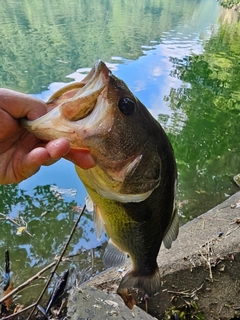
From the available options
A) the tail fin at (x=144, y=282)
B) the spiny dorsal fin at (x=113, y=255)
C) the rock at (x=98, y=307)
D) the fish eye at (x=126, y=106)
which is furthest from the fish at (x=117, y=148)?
the rock at (x=98, y=307)

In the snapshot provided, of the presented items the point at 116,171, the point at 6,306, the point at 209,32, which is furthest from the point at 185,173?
the point at 209,32

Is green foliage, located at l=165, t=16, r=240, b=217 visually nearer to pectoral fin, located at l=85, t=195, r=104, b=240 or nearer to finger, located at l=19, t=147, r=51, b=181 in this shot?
pectoral fin, located at l=85, t=195, r=104, b=240

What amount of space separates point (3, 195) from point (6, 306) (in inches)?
85.3

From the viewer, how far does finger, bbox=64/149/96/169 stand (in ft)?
5.08

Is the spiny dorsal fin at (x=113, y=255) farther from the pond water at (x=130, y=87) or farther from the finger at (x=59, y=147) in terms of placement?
the pond water at (x=130, y=87)

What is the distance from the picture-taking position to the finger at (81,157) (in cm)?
155

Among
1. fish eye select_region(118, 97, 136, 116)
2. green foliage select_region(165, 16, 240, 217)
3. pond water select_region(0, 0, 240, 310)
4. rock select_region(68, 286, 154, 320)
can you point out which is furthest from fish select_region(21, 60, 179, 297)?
green foliage select_region(165, 16, 240, 217)

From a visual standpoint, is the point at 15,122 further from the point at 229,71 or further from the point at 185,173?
the point at 229,71

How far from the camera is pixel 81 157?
5.10 ft

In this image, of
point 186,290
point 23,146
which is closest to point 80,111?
point 23,146

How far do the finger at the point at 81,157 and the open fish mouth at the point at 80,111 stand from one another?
3 cm

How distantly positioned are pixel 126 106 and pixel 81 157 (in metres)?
0.28

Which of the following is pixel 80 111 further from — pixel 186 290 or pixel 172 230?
pixel 186 290

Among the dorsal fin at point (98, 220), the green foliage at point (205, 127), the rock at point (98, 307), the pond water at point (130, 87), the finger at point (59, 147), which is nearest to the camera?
the finger at point (59, 147)
